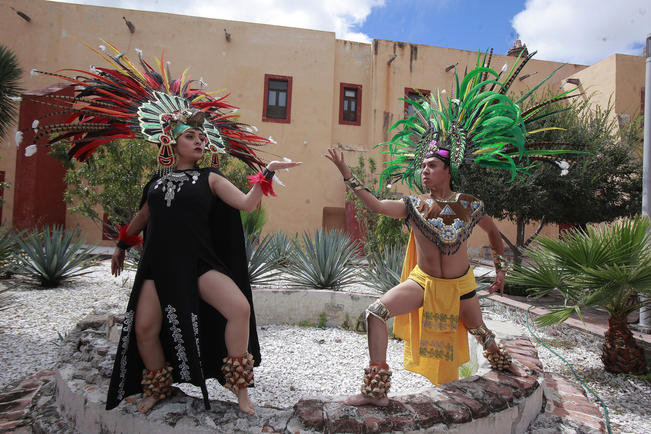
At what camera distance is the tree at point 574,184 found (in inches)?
325

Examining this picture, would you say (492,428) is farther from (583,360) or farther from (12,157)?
(12,157)

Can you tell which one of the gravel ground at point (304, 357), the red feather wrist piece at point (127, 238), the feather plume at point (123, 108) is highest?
the feather plume at point (123, 108)

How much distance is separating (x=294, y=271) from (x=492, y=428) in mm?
4424

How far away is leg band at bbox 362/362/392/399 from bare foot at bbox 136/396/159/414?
1.13 meters

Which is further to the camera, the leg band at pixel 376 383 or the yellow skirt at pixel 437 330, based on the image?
the yellow skirt at pixel 437 330

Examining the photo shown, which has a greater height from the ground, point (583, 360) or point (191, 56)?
point (191, 56)

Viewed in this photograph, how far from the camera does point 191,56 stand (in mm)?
15086

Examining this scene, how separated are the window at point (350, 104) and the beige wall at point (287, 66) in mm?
178

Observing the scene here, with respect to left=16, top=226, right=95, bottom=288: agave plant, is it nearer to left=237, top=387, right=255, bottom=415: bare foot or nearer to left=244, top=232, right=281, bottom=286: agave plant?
left=244, top=232, right=281, bottom=286: agave plant

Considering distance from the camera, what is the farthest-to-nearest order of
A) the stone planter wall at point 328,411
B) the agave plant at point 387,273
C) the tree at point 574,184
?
the tree at point 574,184
the agave plant at point 387,273
the stone planter wall at point 328,411

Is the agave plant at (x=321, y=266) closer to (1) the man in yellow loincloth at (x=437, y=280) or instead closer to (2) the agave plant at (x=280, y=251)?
(2) the agave plant at (x=280, y=251)

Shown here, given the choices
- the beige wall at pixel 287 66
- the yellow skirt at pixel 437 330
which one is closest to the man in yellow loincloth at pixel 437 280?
the yellow skirt at pixel 437 330

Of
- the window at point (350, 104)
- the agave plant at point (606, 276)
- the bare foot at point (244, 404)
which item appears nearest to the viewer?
the bare foot at point (244, 404)

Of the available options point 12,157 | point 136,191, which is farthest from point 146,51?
point 136,191
